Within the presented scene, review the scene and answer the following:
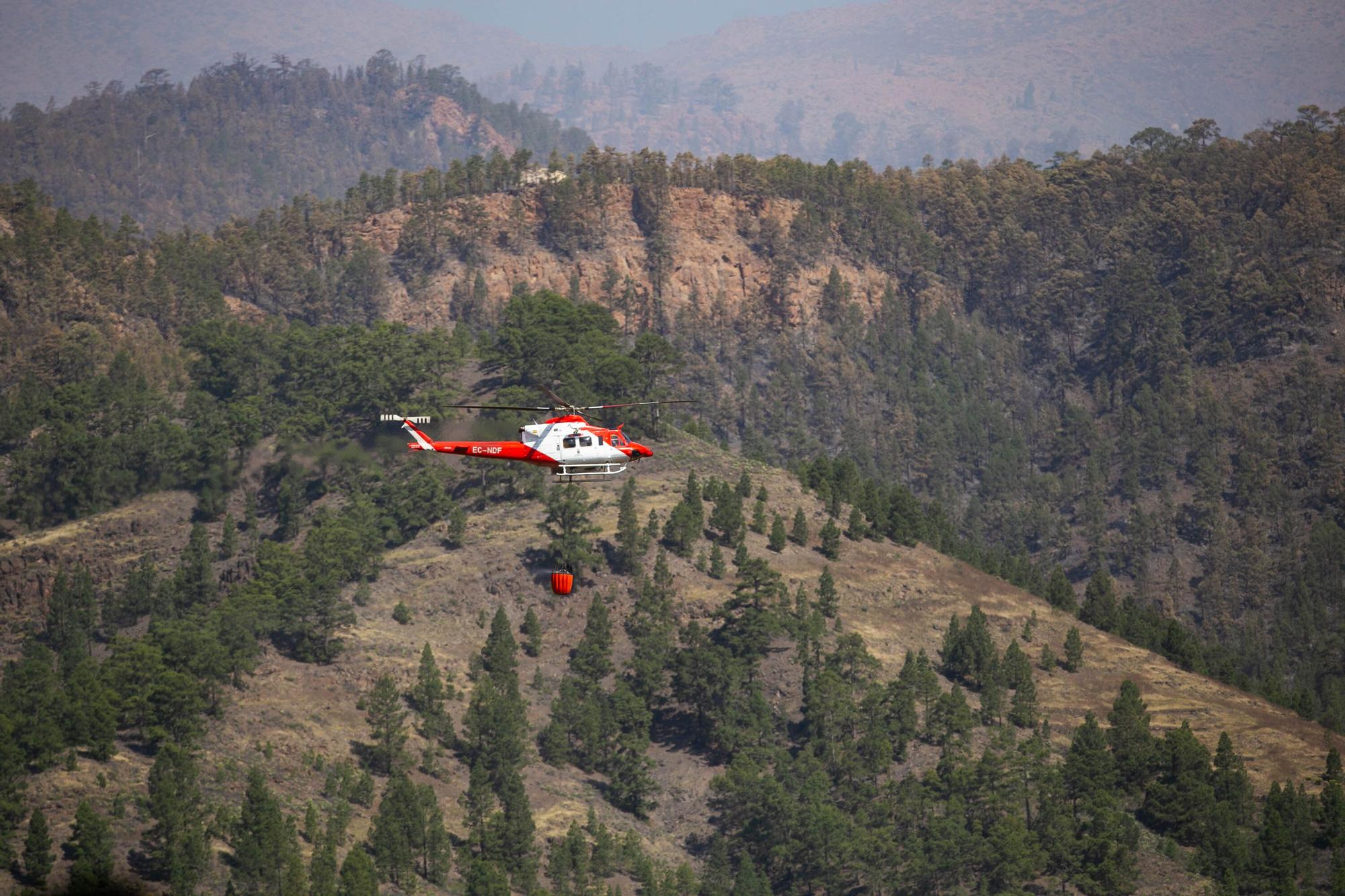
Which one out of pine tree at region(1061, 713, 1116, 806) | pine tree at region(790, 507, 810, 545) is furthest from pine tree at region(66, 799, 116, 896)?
pine tree at region(790, 507, 810, 545)

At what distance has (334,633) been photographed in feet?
438

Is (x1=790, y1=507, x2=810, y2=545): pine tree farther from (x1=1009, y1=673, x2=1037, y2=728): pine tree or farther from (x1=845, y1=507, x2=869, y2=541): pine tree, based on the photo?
(x1=1009, y1=673, x2=1037, y2=728): pine tree

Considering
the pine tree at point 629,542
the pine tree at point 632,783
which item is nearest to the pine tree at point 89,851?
the pine tree at point 632,783

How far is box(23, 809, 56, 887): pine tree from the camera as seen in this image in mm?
97750

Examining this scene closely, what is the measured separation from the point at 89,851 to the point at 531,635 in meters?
44.2

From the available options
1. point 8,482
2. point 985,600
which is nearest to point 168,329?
point 8,482

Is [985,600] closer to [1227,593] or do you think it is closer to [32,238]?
[1227,593]

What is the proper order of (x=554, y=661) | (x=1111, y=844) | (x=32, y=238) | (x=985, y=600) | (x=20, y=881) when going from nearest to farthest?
(x=20, y=881) < (x=1111, y=844) < (x=554, y=661) < (x=985, y=600) < (x=32, y=238)

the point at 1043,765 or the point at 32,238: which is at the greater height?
the point at 32,238

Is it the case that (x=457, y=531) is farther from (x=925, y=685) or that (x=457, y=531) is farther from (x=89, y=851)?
(x=89, y=851)

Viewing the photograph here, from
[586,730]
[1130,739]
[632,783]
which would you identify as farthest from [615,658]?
[1130,739]

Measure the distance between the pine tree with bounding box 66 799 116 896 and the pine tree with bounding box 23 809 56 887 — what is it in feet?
4.42

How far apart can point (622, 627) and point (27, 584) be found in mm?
46579

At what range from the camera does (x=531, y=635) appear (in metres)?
138
